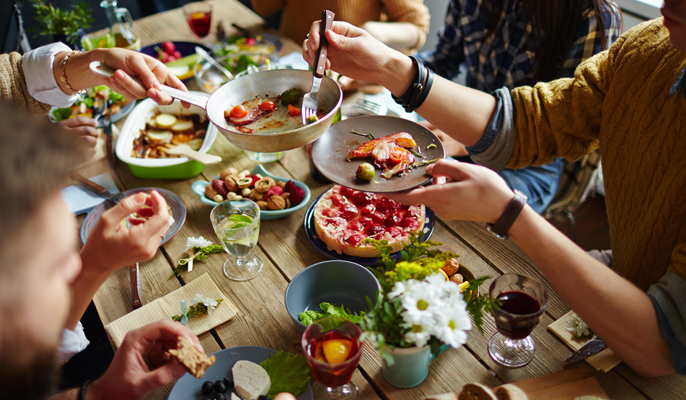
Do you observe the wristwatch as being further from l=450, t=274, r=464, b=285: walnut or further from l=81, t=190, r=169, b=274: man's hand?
l=81, t=190, r=169, b=274: man's hand

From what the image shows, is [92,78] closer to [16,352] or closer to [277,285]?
[277,285]

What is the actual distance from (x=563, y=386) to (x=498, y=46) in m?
1.49

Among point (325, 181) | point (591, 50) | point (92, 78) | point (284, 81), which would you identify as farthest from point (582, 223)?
point (92, 78)

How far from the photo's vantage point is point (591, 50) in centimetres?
154

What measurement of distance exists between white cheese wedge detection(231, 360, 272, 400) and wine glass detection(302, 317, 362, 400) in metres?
0.13

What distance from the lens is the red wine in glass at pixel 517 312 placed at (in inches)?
36.6

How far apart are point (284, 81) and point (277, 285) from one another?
0.64 m

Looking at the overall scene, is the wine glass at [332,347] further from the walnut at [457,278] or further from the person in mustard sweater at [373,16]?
the person in mustard sweater at [373,16]

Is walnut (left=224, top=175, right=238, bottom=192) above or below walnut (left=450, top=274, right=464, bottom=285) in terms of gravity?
below

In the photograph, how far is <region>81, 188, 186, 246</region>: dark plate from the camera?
1.40m

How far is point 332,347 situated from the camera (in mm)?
862

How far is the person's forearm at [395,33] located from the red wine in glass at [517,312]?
168cm

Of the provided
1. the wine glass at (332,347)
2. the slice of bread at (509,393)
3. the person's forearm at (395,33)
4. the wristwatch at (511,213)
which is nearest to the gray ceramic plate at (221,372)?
the wine glass at (332,347)

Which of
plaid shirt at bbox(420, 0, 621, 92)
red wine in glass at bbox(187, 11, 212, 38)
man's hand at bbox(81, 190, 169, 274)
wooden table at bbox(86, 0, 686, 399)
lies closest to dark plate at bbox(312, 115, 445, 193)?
wooden table at bbox(86, 0, 686, 399)
